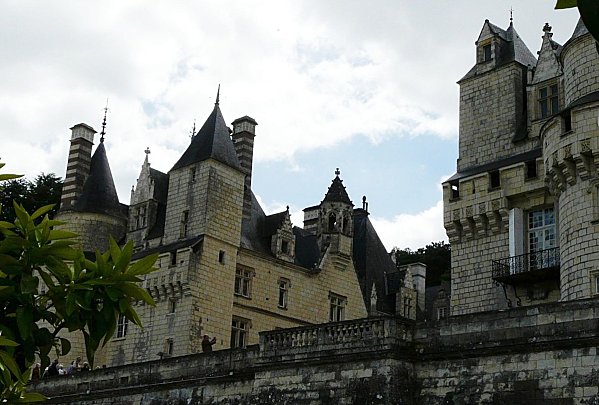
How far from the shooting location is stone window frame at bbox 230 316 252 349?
107ft

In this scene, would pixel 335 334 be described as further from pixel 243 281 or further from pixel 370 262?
pixel 370 262

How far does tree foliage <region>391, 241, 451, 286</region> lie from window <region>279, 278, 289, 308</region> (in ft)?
75.4

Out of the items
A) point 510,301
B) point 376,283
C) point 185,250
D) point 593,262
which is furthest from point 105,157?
point 593,262

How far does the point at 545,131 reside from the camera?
889 inches

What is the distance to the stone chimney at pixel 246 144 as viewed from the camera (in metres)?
36.7

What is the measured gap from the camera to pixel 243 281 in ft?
109

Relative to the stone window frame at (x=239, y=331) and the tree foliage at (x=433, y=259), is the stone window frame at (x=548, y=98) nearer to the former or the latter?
the stone window frame at (x=239, y=331)

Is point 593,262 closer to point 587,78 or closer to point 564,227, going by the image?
point 564,227

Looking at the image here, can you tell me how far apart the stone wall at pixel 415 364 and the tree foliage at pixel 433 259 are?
3584cm

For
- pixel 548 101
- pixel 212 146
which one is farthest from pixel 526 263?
pixel 212 146

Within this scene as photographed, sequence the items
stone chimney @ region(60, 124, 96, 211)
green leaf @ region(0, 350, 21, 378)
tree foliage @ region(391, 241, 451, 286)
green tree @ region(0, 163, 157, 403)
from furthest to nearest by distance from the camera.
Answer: tree foliage @ region(391, 241, 451, 286) → stone chimney @ region(60, 124, 96, 211) → green tree @ region(0, 163, 157, 403) → green leaf @ region(0, 350, 21, 378)

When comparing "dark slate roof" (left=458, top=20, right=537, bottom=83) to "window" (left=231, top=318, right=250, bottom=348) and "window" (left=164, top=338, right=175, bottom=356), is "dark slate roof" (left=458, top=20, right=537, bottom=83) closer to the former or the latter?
"window" (left=231, top=318, right=250, bottom=348)

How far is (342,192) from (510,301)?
A: 44.7 feet

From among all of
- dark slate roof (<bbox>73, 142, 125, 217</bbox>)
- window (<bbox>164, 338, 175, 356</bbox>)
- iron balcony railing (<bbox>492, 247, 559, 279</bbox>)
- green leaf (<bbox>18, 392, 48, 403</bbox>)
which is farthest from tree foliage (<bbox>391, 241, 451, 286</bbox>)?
green leaf (<bbox>18, 392, 48, 403</bbox>)
